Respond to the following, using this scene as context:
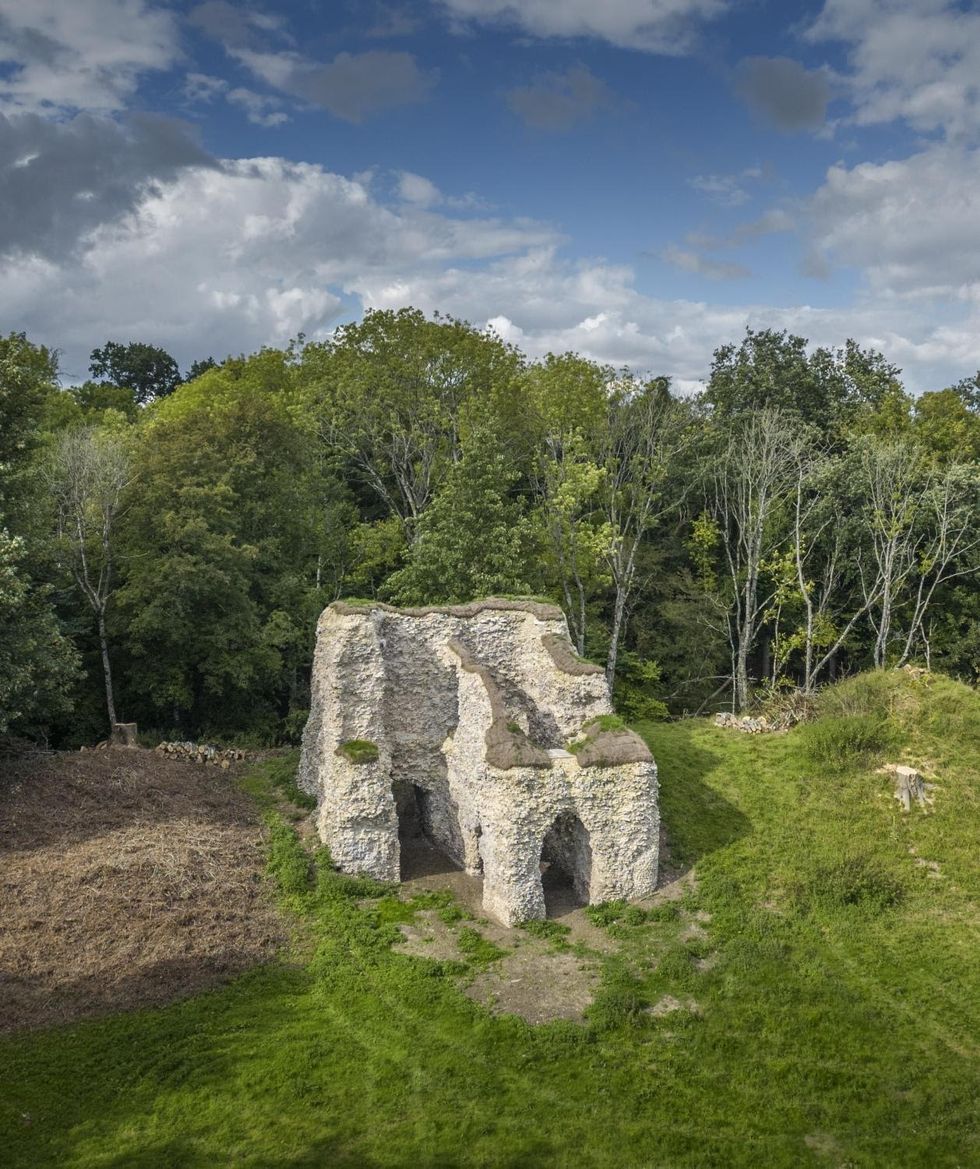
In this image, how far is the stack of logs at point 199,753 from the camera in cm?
2738

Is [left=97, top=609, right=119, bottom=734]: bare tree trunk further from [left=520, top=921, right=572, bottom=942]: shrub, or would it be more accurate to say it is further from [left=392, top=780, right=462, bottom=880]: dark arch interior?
[left=520, top=921, right=572, bottom=942]: shrub

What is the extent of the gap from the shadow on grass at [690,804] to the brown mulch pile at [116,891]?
31.9 ft

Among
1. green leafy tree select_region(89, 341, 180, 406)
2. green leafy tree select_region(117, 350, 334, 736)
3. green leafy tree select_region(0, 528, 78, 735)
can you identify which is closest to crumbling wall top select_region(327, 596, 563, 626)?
green leafy tree select_region(0, 528, 78, 735)

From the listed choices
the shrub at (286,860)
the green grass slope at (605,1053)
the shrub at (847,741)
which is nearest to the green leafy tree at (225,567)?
the shrub at (286,860)

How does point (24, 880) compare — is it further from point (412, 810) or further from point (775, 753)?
point (775, 753)

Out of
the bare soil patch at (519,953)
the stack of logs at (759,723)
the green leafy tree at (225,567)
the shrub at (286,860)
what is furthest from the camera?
the green leafy tree at (225,567)

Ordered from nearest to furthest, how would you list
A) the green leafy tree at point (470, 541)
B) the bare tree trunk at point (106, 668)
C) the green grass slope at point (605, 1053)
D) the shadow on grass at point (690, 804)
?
the green grass slope at point (605, 1053), the shadow on grass at point (690, 804), the bare tree trunk at point (106, 668), the green leafy tree at point (470, 541)

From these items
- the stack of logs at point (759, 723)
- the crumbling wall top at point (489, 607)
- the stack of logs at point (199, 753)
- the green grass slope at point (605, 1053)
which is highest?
the crumbling wall top at point (489, 607)

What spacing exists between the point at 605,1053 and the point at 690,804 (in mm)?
10267

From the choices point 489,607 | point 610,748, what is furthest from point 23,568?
point 610,748

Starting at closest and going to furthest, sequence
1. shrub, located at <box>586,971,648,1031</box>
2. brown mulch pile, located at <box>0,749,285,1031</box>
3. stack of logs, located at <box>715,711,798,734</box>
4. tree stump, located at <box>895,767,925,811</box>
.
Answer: shrub, located at <box>586,971,648,1031</box>
brown mulch pile, located at <box>0,749,285,1031</box>
tree stump, located at <box>895,767,925,811</box>
stack of logs, located at <box>715,711,798,734</box>

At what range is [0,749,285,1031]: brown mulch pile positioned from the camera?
49.8 feet

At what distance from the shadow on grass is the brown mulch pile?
9719 mm

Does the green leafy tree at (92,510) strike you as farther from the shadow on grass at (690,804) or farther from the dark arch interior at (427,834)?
the shadow on grass at (690,804)
